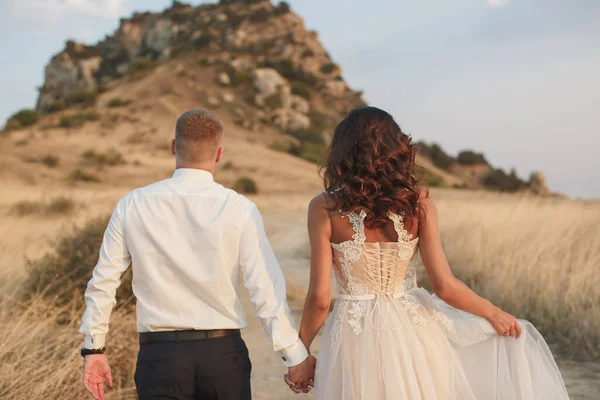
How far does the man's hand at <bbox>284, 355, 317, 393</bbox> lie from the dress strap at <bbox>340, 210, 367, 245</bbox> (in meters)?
0.65

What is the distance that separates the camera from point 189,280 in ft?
8.79

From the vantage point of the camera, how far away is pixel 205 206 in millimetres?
2699

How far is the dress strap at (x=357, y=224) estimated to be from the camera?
2957 millimetres

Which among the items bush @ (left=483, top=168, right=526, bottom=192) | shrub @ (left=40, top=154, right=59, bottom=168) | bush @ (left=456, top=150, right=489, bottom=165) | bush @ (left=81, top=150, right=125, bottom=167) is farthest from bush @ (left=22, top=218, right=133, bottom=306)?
bush @ (left=456, top=150, right=489, bottom=165)

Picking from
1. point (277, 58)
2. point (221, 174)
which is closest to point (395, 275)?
point (221, 174)

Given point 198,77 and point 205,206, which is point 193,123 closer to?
point 205,206

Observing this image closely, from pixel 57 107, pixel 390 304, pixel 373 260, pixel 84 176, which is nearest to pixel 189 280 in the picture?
pixel 373 260

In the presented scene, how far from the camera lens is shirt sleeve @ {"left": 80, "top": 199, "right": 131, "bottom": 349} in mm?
2732

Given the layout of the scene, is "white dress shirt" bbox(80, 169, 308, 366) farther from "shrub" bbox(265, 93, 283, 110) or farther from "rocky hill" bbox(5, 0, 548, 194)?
"shrub" bbox(265, 93, 283, 110)

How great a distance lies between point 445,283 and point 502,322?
393 mm

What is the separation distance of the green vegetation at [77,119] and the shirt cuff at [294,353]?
4144cm

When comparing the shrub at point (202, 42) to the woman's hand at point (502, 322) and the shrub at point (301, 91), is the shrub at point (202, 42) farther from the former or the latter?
the woman's hand at point (502, 322)

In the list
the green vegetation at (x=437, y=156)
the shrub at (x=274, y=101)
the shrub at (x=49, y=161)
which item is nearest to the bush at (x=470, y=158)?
the green vegetation at (x=437, y=156)

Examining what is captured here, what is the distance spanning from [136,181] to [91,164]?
132 inches
